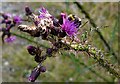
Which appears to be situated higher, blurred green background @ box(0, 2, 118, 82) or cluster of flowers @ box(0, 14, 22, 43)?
cluster of flowers @ box(0, 14, 22, 43)

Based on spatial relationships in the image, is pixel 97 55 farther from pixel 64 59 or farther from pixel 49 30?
pixel 64 59

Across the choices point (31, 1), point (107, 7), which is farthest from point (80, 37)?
point (31, 1)

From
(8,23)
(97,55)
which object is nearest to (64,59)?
(8,23)

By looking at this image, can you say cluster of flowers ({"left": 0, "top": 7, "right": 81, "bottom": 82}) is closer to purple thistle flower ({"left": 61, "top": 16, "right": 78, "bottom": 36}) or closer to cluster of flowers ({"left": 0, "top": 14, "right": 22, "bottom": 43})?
purple thistle flower ({"left": 61, "top": 16, "right": 78, "bottom": 36})

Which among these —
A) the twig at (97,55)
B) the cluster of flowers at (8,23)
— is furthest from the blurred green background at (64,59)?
the twig at (97,55)

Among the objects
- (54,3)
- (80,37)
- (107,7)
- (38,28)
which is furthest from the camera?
(54,3)

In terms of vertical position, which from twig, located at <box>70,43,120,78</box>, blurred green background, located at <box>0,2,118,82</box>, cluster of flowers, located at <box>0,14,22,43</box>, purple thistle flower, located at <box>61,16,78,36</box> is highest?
purple thistle flower, located at <box>61,16,78,36</box>

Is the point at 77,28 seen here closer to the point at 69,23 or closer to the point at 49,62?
the point at 69,23

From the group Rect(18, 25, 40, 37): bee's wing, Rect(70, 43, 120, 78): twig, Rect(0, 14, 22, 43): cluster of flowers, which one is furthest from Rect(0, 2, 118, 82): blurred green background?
Rect(18, 25, 40, 37): bee's wing
